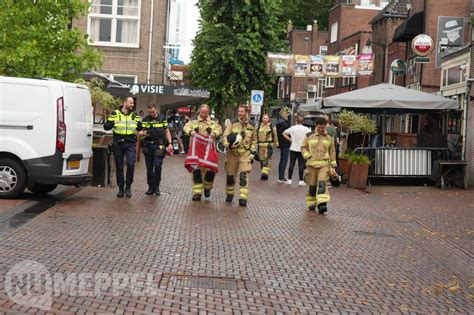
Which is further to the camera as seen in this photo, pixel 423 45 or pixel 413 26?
pixel 413 26

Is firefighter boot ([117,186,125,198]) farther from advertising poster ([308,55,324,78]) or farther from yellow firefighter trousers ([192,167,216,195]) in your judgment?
advertising poster ([308,55,324,78])

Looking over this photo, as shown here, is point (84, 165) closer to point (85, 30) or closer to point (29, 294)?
point (29, 294)

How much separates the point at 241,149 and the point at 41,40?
862 centimetres

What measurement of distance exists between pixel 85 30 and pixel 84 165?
946 inches

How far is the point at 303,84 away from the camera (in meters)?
65.7

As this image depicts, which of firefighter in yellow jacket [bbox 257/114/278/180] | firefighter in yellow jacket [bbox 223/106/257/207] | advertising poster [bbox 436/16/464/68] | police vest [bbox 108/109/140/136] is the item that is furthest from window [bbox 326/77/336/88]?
police vest [bbox 108/109/140/136]

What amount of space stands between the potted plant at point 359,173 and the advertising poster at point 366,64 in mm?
13817

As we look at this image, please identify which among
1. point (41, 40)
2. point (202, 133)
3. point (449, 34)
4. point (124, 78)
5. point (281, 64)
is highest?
point (449, 34)

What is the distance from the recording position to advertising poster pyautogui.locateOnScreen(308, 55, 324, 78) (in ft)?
106

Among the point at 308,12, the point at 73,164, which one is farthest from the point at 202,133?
the point at 308,12

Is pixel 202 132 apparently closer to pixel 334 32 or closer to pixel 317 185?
pixel 317 185

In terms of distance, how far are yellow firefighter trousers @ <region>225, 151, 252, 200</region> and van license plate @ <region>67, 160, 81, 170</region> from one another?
2.65m

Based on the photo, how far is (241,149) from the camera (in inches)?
514

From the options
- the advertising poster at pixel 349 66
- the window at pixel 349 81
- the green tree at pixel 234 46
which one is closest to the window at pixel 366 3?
the window at pixel 349 81
